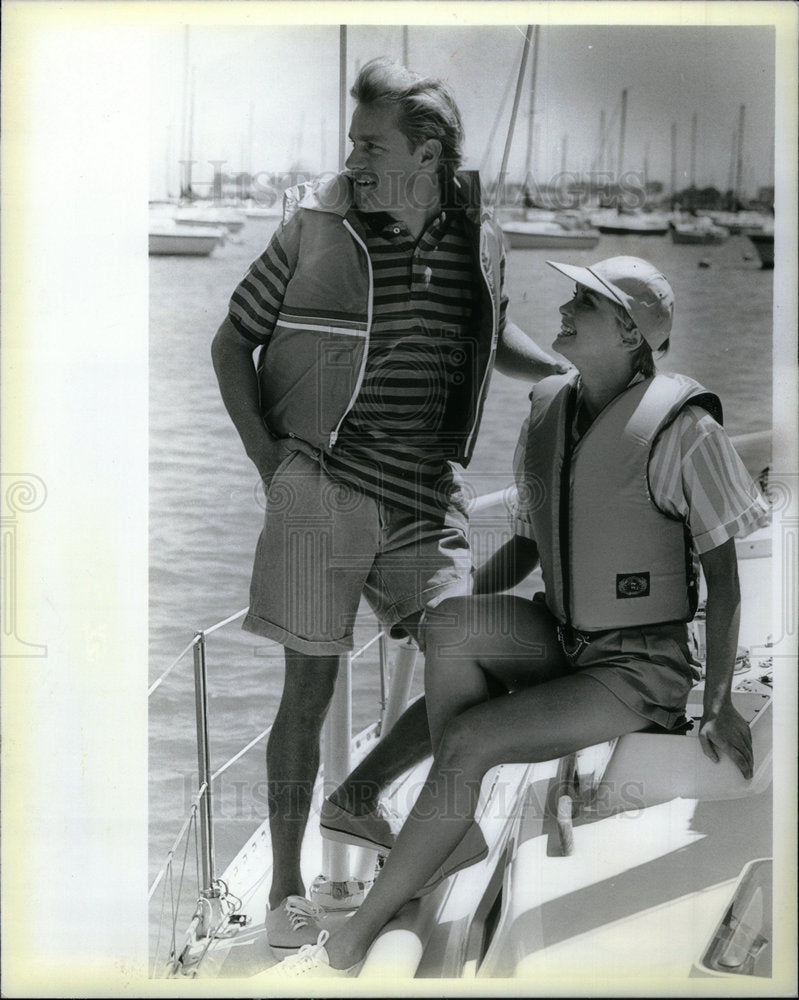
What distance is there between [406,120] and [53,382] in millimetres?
1084

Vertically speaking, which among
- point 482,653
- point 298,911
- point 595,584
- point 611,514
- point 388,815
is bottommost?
point 298,911

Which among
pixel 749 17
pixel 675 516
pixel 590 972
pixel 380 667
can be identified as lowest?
pixel 590 972

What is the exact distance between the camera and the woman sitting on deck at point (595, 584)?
3.29m

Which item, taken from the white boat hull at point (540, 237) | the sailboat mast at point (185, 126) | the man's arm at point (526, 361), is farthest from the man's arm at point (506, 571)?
the sailboat mast at point (185, 126)

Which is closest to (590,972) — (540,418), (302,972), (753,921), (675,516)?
(753,921)

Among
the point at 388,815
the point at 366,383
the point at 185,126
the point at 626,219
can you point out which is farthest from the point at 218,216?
the point at 388,815

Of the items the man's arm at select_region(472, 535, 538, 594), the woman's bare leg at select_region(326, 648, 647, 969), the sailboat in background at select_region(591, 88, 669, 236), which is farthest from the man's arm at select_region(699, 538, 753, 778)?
the sailboat in background at select_region(591, 88, 669, 236)

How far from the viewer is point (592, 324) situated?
332 cm

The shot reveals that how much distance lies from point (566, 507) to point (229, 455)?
836 millimetres

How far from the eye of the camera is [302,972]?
137 inches

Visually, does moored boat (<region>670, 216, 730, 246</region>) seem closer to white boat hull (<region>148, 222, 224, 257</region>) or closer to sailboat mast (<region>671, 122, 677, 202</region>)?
sailboat mast (<region>671, 122, 677, 202</region>)

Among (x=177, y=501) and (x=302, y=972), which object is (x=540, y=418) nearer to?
(x=177, y=501)

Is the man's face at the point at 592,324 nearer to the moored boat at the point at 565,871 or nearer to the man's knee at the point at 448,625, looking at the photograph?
the moored boat at the point at 565,871

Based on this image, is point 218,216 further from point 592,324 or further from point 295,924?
point 295,924
